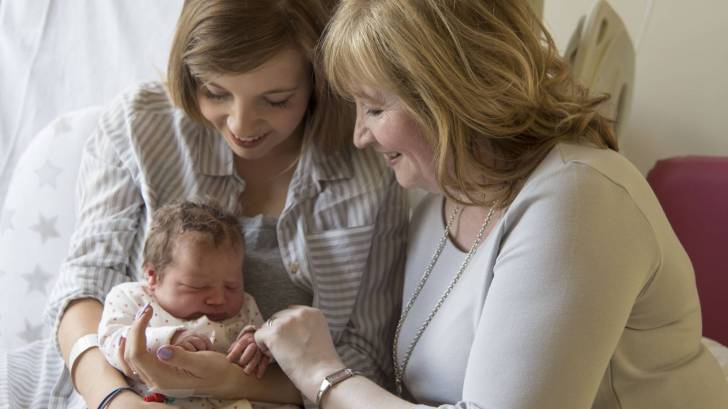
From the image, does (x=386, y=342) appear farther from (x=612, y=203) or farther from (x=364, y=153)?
(x=612, y=203)

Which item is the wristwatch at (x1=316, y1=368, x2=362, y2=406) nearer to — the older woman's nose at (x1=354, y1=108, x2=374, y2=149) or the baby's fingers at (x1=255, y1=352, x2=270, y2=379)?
the baby's fingers at (x1=255, y1=352, x2=270, y2=379)

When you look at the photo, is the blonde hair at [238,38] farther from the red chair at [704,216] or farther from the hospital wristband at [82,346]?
the red chair at [704,216]

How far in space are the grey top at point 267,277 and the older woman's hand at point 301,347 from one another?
161mm

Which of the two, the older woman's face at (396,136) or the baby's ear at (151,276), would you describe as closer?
the older woman's face at (396,136)

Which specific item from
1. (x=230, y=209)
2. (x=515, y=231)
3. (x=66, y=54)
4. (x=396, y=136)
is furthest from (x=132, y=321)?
(x=66, y=54)

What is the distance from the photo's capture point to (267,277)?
1560 millimetres

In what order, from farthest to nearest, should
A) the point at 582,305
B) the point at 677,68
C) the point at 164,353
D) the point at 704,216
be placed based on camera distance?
the point at 677,68 < the point at 704,216 < the point at 164,353 < the point at 582,305

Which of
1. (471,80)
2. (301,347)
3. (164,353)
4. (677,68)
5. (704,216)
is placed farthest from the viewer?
(677,68)

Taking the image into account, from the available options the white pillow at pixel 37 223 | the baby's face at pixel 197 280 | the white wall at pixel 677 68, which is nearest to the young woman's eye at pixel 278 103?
the baby's face at pixel 197 280

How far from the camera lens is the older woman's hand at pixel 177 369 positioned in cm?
124

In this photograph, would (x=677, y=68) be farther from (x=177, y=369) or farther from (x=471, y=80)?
(x=177, y=369)

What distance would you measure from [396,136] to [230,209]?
486mm

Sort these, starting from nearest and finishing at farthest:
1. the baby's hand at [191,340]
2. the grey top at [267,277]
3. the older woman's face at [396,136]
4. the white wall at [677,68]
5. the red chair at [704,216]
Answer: the older woman's face at [396,136], the baby's hand at [191,340], the grey top at [267,277], the red chair at [704,216], the white wall at [677,68]

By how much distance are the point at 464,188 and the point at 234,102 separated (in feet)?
1.53
